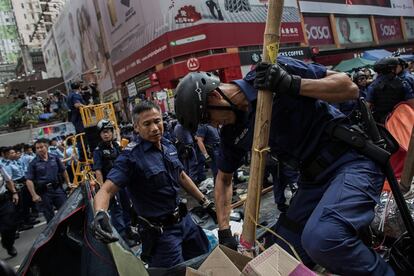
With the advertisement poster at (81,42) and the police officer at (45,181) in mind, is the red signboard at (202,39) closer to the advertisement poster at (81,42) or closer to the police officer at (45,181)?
the advertisement poster at (81,42)

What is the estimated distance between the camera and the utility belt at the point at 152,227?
3.22 meters

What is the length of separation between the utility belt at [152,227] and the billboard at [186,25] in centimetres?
1670

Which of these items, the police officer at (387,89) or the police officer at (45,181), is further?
the police officer at (45,181)

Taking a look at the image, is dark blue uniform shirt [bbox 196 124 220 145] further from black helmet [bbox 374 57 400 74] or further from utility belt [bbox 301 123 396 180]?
utility belt [bbox 301 123 396 180]

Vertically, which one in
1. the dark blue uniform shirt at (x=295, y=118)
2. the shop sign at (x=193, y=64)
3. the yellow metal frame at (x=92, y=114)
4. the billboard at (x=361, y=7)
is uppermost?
the billboard at (x=361, y=7)

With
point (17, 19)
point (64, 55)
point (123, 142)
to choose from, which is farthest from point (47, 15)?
point (123, 142)

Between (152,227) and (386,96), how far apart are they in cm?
470

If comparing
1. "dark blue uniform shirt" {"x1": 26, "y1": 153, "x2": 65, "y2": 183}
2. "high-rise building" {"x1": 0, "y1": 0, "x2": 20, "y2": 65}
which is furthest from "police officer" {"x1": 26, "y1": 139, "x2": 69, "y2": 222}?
"high-rise building" {"x1": 0, "y1": 0, "x2": 20, "y2": 65}

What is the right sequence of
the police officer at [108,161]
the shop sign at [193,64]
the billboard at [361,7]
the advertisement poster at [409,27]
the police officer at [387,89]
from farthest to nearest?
the advertisement poster at [409,27] → the billboard at [361,7] → the shop sign at [193,64] → the police officer at [108,161] → the police officer at [387,89]

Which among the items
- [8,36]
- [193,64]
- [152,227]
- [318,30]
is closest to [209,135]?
[152,227]

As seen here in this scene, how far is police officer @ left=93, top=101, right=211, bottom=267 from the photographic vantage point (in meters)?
3.17

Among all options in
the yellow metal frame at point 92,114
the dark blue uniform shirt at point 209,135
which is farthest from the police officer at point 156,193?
the yellow metal frame at point 92,114

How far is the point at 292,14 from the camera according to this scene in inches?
947

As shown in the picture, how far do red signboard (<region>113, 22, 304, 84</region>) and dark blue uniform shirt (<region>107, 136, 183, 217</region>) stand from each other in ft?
54.0
